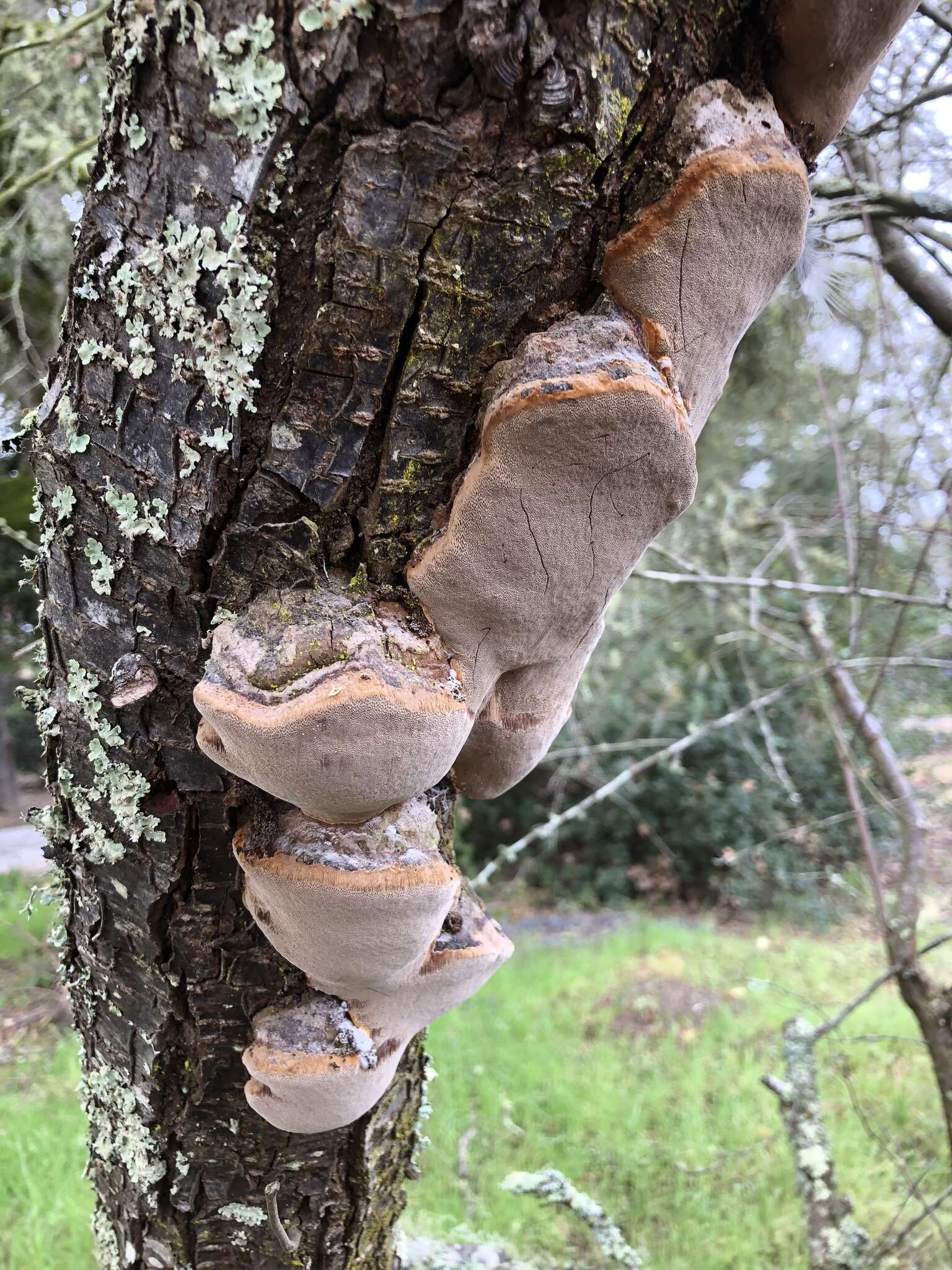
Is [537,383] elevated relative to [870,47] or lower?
lower

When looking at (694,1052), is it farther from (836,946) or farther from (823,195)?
(823,195)

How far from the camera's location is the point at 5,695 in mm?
9125

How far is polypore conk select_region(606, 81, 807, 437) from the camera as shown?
1.86 ft

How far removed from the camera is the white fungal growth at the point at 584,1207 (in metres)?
1.46

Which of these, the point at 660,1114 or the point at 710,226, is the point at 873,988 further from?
the point at 710,226

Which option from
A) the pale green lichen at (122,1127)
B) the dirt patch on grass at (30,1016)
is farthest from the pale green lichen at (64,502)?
the dirt patch on grass at (30,1016)

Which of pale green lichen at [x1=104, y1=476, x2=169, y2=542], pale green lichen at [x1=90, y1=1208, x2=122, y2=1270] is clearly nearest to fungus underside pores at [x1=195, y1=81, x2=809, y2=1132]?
pale green lichen at [x1=104, y1=476, x2=169, y2=542]

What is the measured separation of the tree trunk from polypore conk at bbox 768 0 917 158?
31 millimetres

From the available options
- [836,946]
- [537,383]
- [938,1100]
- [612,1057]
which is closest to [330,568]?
[537,383]

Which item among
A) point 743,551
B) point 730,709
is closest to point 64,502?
point 743,551

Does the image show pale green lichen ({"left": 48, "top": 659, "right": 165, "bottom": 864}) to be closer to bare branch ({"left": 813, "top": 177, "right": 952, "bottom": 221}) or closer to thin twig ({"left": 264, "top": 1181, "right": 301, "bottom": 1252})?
thin twig ({"left": 264, "top": 1181, "right": 301, "bottom": 1252})

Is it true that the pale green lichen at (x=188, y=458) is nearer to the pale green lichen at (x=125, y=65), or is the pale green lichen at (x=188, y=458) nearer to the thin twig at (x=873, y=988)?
the pale green lichen at (x=125, y=65)

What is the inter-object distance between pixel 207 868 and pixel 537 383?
574 mm

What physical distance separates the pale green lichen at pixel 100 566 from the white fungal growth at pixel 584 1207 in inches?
54.3
